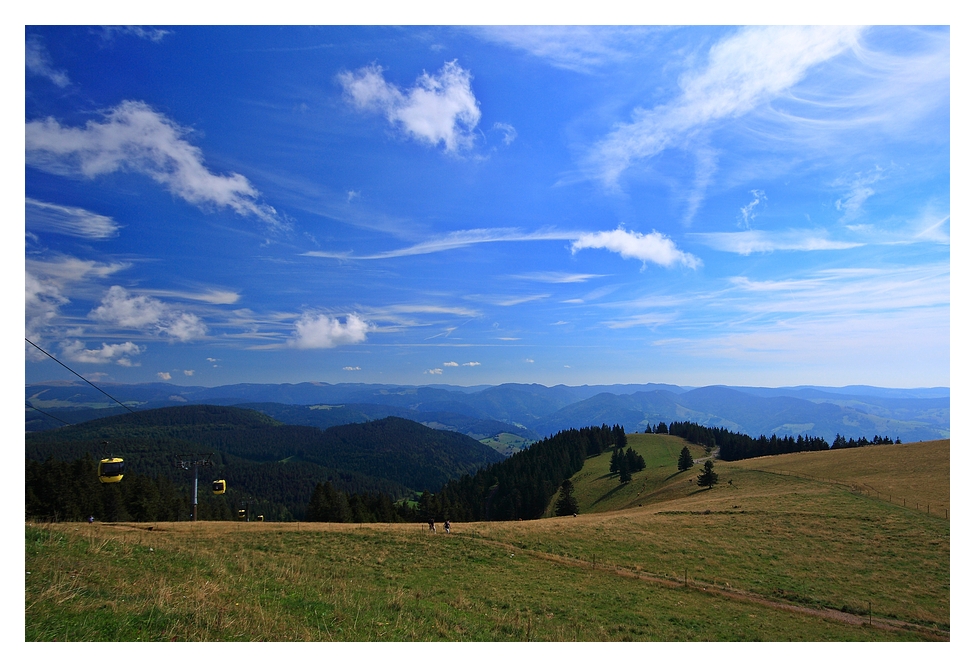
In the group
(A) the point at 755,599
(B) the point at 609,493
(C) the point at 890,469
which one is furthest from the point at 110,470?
(C) the point at 890,469

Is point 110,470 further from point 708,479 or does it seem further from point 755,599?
point 708,479

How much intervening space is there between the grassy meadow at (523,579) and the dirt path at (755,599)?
0.33ft

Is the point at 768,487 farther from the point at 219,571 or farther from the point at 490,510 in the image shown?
the point at 490,510

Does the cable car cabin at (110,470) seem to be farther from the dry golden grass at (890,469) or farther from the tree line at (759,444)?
the tree line at (759,444)

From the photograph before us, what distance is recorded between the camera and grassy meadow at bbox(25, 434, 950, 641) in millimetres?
11250

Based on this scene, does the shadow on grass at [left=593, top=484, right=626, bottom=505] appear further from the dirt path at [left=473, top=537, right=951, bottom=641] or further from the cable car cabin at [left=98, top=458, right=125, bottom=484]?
the cable car cabin at [left=98, top=458, right=125, bottom=484]

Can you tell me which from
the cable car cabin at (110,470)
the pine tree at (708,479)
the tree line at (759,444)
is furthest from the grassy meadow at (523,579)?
the tree line at (759,444)

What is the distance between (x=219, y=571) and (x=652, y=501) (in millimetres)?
48074

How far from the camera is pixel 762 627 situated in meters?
15.2

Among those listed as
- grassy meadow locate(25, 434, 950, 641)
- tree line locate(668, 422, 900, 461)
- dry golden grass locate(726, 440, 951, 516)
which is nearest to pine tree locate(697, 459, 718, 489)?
dry golden grass locate(726, 440, 951, 516)

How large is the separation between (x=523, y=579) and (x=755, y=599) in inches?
385

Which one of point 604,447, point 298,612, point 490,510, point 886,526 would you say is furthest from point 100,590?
point 604,447

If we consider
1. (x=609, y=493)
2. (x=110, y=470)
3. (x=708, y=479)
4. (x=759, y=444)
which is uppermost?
(x=110, y=470)

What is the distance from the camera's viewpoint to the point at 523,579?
20125mm
